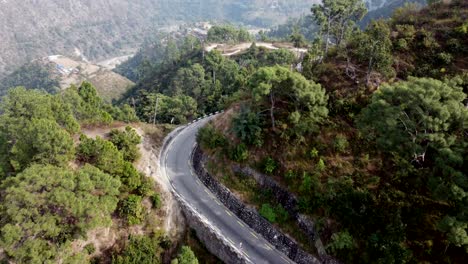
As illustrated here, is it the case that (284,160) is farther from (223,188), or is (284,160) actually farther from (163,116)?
(163,116)

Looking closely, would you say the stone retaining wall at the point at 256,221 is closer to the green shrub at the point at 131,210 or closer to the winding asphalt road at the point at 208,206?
the winding asphalt road at the point at 208,206

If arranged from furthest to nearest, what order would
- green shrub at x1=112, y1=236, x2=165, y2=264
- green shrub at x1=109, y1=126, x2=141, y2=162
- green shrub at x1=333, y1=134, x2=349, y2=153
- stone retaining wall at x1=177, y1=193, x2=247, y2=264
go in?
green shrub at x1=109, y1=126, x2=141, y2=162 → green shrub at x1=333, y1=134, x2=349, y2=153 → stone retaining wall at x1=177, y1=193, x2=247, y2=264 → green shrub at x1=112, y1=236, x2=165, y2=264

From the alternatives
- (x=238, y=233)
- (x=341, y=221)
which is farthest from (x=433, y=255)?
(x=238, y=233)

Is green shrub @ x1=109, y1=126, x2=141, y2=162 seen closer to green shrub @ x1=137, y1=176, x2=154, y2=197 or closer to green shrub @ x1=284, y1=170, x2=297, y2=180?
green shrub @ x1=137, y1=176, x2=154, y2=197

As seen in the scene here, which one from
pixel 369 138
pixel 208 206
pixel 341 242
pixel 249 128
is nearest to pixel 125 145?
pixel 208 206

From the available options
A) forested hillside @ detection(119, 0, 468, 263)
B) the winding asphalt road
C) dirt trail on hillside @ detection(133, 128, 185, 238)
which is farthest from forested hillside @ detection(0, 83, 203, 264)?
forested hillside @ detection(119, 0, 468, 263)

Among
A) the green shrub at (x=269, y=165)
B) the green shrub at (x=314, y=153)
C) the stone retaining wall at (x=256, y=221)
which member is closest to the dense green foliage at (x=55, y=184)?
the stone retaining wall at (x=256, y=221)
